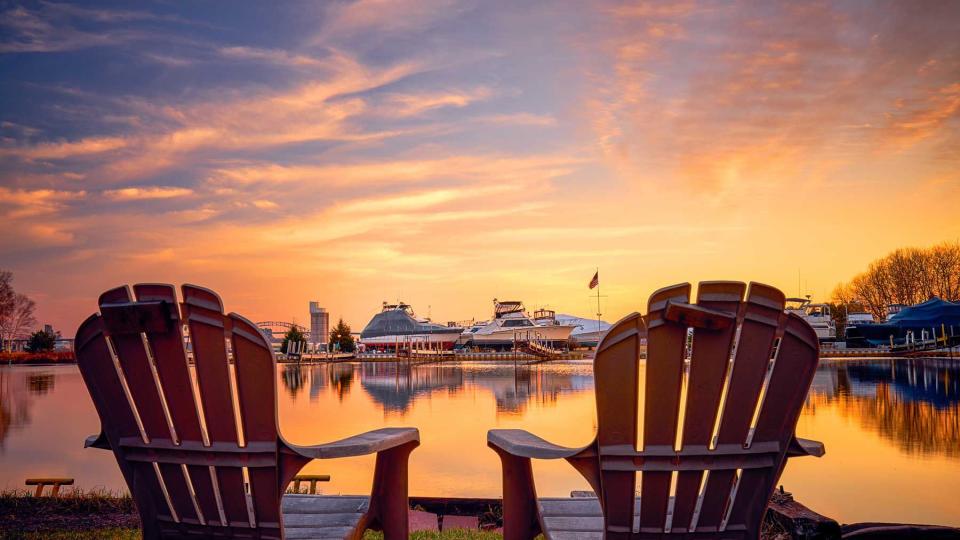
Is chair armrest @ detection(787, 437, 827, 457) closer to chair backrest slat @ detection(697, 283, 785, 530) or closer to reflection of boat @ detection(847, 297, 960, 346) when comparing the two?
chair backrest slat @ detection(697, 283, 785, 530)

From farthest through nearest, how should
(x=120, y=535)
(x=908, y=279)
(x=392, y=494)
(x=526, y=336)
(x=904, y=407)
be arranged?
1. (x=526, y=336)
2. (x=908, y=279)
3. (x=904, y=407)
4. (x=120, y=535)
5. (x=392, y=494)

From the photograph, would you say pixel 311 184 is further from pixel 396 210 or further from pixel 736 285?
pixel 736 285

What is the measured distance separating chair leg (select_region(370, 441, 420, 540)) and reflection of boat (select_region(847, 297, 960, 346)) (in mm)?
44011

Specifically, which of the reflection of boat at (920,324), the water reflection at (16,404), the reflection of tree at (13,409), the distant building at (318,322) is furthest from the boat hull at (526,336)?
the distant building at (318,322)

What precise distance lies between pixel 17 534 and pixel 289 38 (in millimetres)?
14458

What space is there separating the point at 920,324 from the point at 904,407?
33063mm

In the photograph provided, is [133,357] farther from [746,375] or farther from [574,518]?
[746,375]

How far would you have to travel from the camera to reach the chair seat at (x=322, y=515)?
2547 mm

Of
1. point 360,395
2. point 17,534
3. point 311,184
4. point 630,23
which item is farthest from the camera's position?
point 311,184

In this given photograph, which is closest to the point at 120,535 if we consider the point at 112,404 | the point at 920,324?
the point at 112,404

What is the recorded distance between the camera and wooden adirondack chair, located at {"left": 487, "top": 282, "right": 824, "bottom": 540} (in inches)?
79.7

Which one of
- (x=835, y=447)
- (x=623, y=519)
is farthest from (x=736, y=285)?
(x=835, y=447)

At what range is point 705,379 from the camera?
210cm

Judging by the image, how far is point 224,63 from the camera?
17547 millimetres
